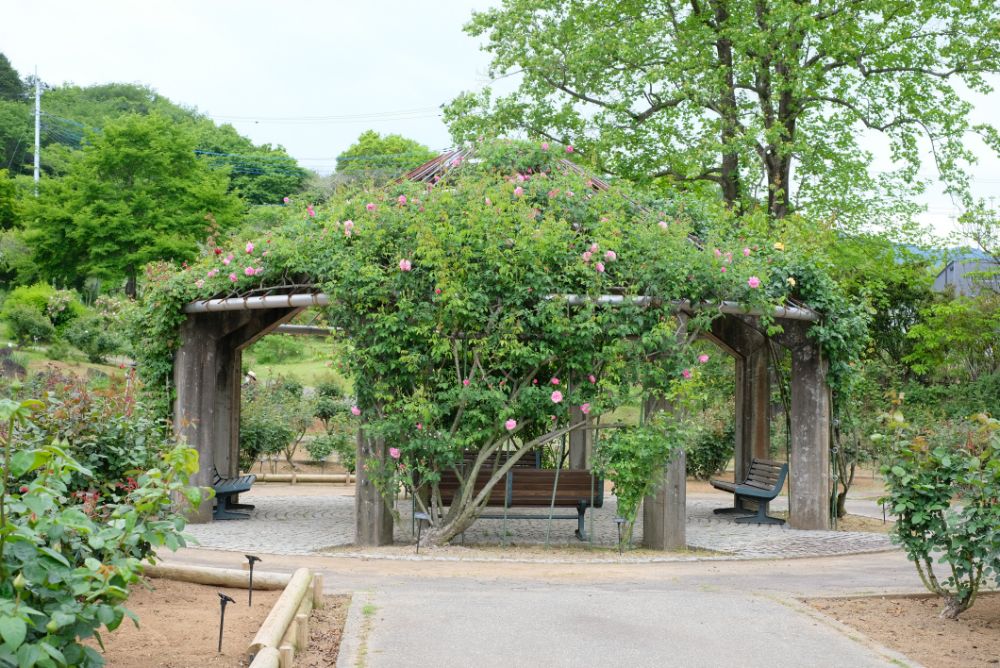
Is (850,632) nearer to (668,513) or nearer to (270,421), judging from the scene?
(668,513)

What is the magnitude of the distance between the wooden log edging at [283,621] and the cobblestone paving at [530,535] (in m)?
4.21

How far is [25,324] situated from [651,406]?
24524mm

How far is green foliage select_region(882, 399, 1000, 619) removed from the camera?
21.3 feet

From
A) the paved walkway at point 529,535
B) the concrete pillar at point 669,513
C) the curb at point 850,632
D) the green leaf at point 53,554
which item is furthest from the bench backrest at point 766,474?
the green leaf at point 53,554

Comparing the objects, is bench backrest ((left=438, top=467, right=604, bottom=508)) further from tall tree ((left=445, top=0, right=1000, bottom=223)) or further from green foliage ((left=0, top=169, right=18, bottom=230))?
green foliage ((left=0, top=169, right=18, bottom=230))

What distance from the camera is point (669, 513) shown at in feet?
37.3

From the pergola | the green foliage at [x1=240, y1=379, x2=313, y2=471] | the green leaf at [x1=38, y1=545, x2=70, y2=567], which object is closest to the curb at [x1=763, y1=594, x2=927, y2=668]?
the pergola

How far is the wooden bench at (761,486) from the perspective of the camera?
13672 mm

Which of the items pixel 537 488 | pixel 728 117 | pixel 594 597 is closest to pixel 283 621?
pixel 594 597

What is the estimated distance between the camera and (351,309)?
421 inches

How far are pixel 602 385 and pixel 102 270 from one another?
2751 cm

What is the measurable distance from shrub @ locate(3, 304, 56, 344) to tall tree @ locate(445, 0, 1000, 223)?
15.7 metres

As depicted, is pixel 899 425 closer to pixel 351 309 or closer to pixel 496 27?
pixel 351 309

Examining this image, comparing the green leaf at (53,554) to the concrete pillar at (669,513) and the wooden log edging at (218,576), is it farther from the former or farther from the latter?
the concrete pillar at (669,513)
